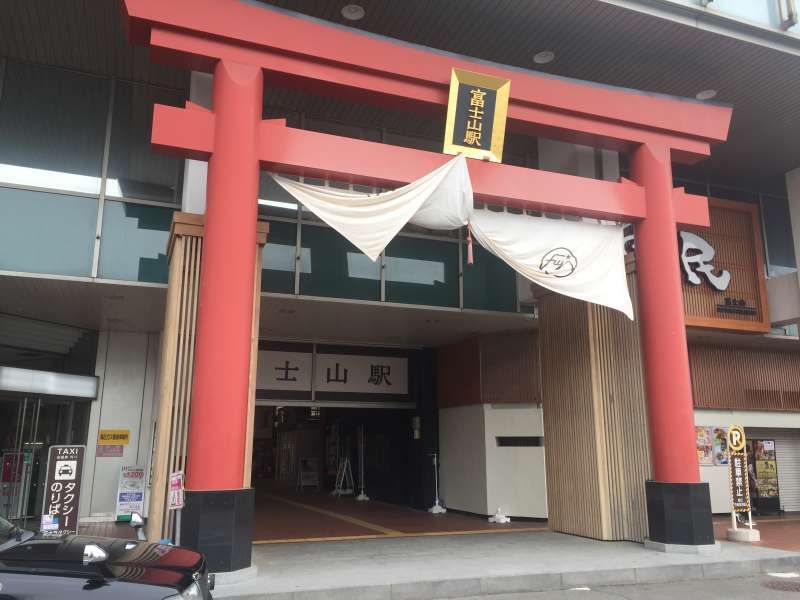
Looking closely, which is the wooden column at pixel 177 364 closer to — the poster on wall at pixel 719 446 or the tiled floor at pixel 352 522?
the tiled floor at pixel 352 522

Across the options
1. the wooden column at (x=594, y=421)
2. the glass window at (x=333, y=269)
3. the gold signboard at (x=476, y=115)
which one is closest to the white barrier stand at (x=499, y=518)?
the wooden column at (x=594, y=421)

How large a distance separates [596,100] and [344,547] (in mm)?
7684

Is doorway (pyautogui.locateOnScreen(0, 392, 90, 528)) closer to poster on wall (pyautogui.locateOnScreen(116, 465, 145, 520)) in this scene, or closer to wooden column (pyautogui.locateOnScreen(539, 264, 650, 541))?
poster on wall (pyautogui.locateOnScreen(116, 465, 145, 520))

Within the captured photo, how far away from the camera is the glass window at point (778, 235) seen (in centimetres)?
1491

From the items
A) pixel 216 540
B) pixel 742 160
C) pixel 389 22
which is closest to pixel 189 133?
pixel 389 22

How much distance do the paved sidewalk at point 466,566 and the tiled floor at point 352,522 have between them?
1.12m

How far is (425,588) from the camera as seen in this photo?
707 cm

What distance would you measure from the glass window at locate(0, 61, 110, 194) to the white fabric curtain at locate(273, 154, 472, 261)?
14.3ft

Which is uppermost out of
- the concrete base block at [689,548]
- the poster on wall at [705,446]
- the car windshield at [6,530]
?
the poster on wall at [705,446]

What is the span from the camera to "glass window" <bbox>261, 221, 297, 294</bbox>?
36.7ft

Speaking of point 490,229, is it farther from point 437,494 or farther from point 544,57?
point 437,494

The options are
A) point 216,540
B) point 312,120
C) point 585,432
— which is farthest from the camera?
point 312,120

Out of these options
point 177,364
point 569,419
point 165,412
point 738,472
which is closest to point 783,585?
point 738,472

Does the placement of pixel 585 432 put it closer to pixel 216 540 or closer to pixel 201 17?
pixel 216 540
